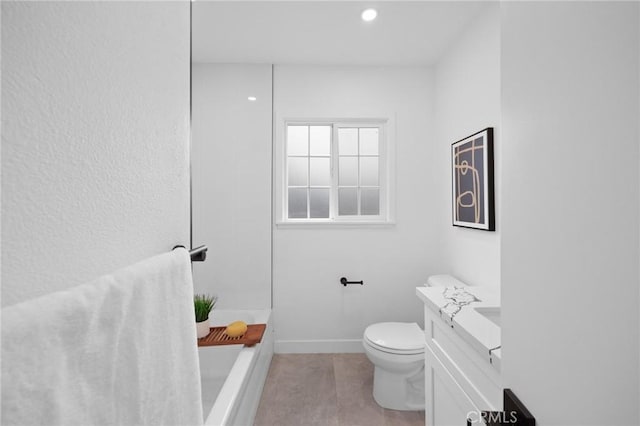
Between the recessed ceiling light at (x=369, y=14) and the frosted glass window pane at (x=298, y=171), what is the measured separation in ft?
3.84

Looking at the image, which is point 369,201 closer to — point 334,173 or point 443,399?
point 334,173

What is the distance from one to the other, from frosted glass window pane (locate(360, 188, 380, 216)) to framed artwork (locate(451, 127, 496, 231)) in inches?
26.5

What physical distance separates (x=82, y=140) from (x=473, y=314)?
1.30 metres

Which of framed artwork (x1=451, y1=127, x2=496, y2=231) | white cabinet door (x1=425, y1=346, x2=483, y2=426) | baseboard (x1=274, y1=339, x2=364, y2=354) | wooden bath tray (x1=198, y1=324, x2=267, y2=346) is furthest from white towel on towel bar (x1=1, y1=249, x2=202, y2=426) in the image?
baseboard (x1=274, y1=339, x2=364, y2=354)

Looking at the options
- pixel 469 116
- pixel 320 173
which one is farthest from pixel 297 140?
pixel 469 116

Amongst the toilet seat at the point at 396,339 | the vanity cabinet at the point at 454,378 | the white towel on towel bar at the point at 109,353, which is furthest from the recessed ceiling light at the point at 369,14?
the toilet seat at the point at 396,339

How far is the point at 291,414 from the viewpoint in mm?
1778

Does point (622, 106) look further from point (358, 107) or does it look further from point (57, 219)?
point (358, 107)

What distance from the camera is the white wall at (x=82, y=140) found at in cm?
28

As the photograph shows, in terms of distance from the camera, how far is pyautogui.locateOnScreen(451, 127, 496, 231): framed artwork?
1.72 m

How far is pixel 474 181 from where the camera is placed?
1870mm

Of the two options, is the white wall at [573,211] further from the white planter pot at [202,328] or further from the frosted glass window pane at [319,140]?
the frosted glass window pane at [319,140]

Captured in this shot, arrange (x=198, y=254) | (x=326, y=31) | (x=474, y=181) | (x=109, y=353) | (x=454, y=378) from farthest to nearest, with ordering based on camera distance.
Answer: (x=326, y=31), (x=474, y=181), (x=454, y=378), (x=198, y=254), (x=109, y=353)

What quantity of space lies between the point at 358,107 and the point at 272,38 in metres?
0.88
